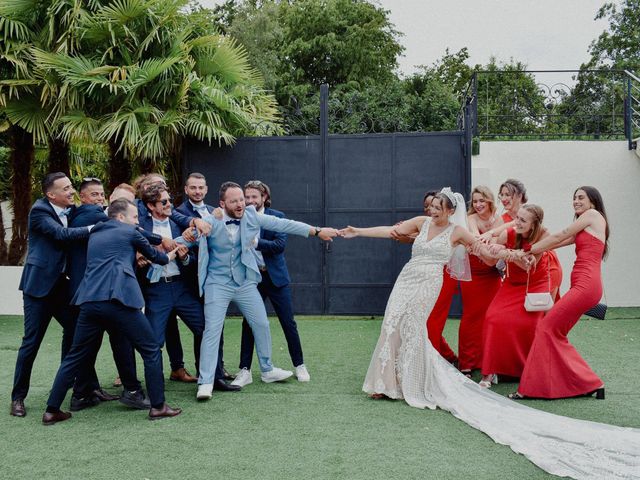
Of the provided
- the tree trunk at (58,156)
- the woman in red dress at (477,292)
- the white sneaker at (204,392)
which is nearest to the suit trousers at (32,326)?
the white sneaker at (204,392)

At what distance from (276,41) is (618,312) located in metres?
22.8

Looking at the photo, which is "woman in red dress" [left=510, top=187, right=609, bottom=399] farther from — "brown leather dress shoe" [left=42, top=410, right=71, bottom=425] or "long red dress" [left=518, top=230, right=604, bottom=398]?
"brown leather dress shoe" [left=42, top=410, right=71, bottom=425]

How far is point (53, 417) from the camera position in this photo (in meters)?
5.14

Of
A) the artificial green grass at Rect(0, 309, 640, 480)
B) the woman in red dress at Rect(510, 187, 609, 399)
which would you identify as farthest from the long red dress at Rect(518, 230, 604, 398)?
the artificial green grass at Rect(0, 309, 640, 480)

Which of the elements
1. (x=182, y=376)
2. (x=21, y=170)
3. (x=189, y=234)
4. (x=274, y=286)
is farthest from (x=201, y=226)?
(x=21, y=170)

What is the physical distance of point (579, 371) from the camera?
5898mm

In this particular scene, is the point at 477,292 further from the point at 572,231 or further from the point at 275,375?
the point at 275,375

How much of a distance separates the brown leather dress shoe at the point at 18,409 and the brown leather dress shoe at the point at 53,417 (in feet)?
0.83

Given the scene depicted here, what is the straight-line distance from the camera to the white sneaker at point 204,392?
573 centimetres

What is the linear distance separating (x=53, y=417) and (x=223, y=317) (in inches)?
61.0

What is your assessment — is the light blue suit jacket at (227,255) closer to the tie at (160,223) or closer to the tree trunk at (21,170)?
the tie at (160,223)

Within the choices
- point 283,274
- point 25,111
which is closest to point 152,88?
point 25,111

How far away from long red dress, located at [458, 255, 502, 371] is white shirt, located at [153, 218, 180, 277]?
112 inches

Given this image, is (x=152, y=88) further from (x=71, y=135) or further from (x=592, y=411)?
(x=592, y=411)
